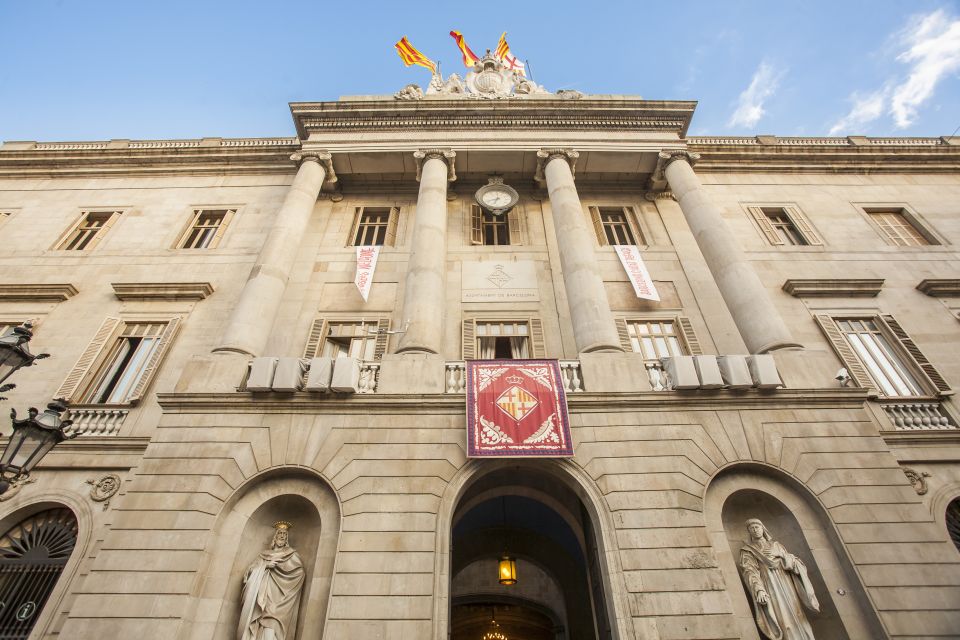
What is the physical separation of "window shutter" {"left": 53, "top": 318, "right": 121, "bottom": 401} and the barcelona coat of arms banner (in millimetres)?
10077

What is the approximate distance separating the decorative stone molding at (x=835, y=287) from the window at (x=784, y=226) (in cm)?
224

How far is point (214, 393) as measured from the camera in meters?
10.0

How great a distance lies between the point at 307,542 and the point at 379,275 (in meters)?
7.93

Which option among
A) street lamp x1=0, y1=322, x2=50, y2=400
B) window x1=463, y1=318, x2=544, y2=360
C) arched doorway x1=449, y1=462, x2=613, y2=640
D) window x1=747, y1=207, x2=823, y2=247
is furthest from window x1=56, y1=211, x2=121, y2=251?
window x1=747, y1=207, x2=823, y2=247

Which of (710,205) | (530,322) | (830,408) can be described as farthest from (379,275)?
(830,408)

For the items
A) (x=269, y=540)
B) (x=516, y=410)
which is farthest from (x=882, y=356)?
(x=269, y=540)

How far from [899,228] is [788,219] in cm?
377

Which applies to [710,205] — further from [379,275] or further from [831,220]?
[379,275]

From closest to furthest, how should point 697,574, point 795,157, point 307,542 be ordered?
1. point 697,574
2. point 307,542
3. point 795,157

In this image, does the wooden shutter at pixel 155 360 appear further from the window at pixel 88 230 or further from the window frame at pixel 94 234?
the window at pixel 88 230

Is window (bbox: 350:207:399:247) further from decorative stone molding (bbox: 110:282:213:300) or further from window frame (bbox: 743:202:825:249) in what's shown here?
window frame (bbox: 743:202:825:249)

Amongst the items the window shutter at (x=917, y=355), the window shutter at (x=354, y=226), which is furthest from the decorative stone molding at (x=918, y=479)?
the window shutter at (x=354, y=226)

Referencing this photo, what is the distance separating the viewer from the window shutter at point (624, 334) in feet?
43.0

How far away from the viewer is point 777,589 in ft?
26.7
